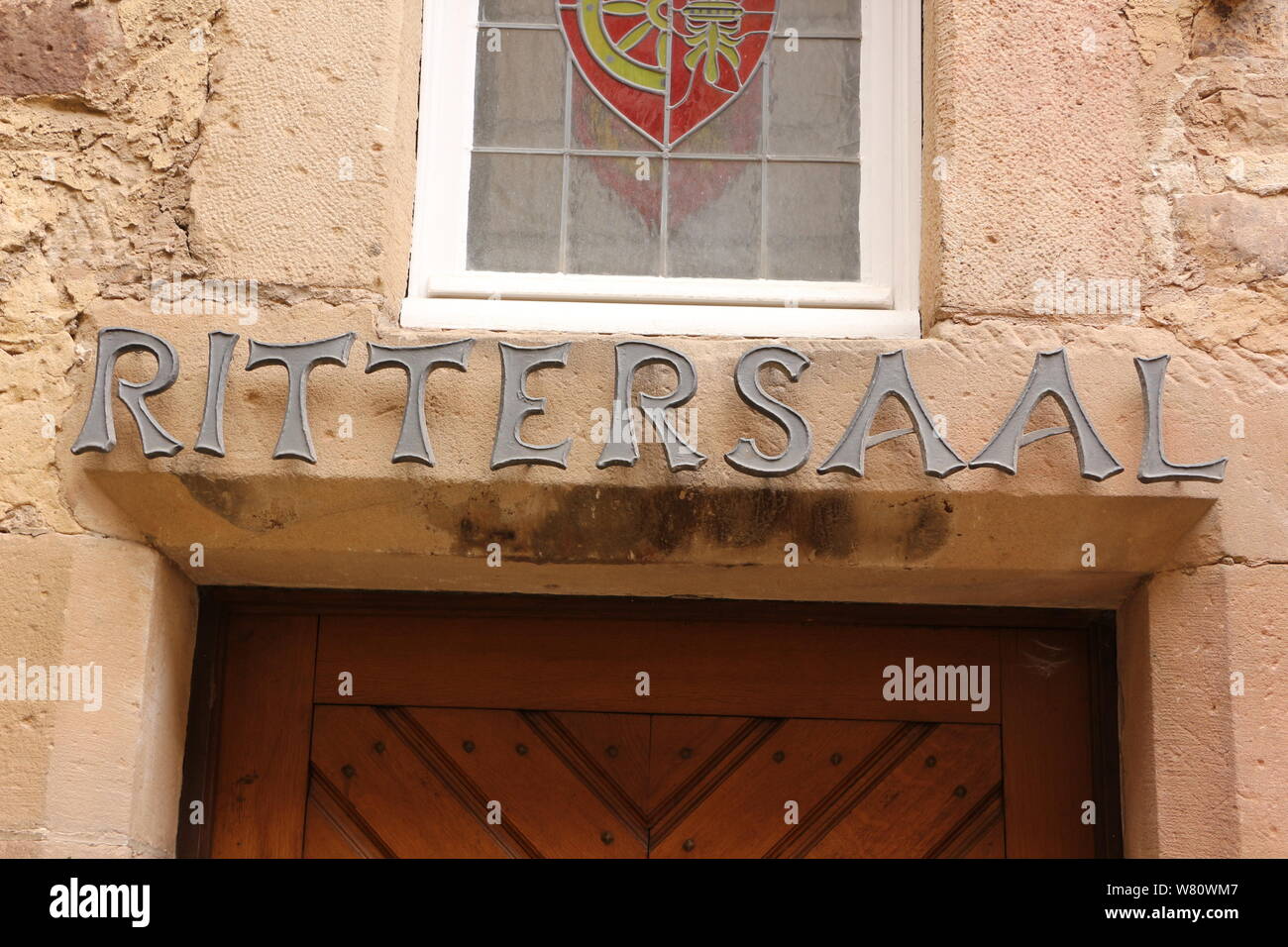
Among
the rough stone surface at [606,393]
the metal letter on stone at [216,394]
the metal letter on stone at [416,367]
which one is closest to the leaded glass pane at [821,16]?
the rough stone surface at [606,393]

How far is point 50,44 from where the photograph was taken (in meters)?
2.96

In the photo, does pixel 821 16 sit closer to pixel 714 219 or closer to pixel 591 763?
pixel 714 219

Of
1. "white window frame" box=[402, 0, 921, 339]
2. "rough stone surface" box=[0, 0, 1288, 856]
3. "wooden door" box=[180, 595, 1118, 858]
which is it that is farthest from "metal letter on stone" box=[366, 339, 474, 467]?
"wooden door" box=[180, 595, 1118, 858]

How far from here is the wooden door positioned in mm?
2916

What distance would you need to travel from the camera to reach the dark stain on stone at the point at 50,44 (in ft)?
9.62

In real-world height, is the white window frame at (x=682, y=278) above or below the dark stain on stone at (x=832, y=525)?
above

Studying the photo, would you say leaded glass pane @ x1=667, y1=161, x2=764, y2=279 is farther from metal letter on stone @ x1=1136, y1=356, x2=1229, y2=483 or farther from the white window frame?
metal letter on stone @ x1=1136, y1=356, x2=1229, y2=483

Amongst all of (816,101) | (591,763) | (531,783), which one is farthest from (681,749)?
(816,101)

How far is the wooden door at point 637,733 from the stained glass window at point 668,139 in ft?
2.41

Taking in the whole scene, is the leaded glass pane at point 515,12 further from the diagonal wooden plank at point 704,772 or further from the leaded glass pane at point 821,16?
the diagonal wooden plank at point 704,772

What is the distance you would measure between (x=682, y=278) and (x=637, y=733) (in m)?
0.94

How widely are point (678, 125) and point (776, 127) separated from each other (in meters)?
0.21

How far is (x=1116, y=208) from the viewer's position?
2855mm
